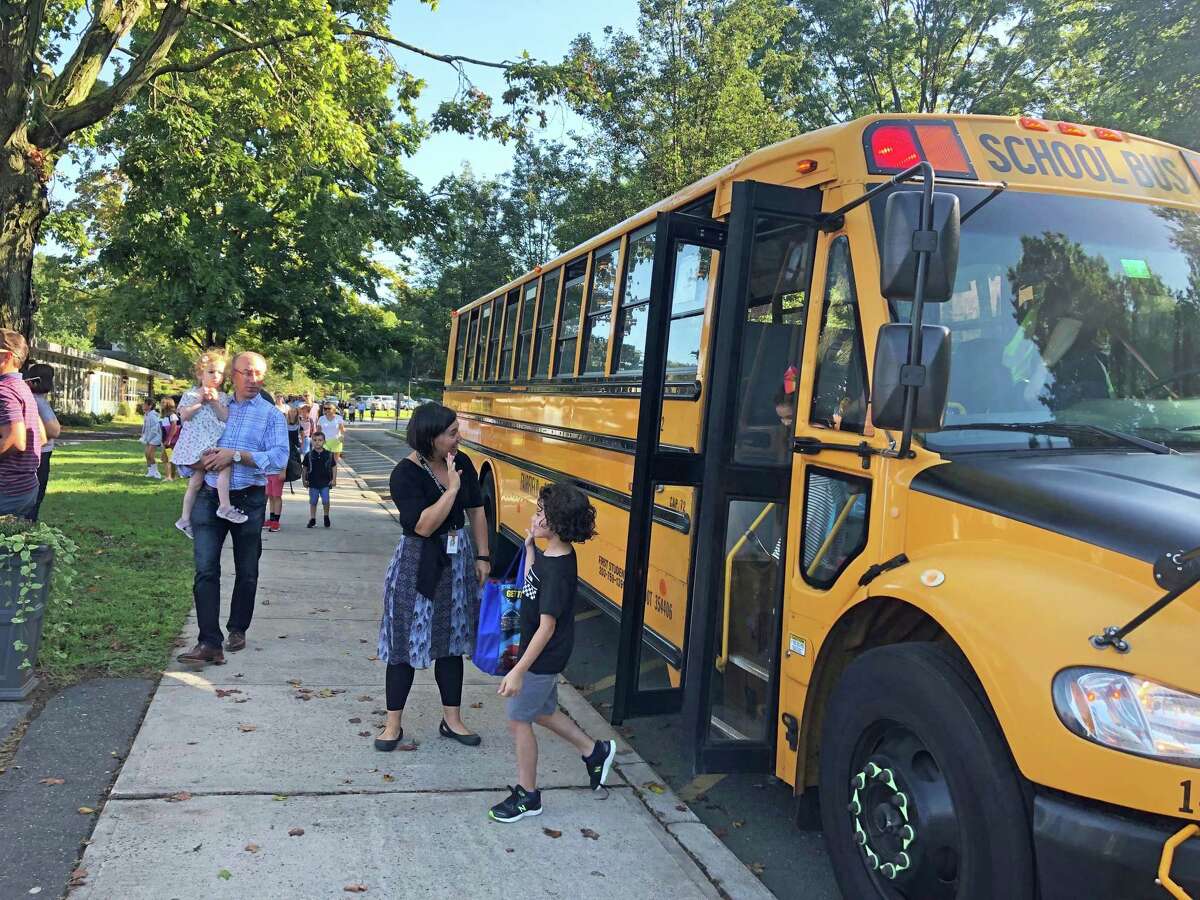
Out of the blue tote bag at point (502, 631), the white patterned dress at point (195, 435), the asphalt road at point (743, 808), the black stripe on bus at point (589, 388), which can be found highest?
the black stripe on bus at point (589, 388)

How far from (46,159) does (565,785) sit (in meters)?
9.39

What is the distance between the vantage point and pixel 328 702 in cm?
525

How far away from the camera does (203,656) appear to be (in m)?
5.71

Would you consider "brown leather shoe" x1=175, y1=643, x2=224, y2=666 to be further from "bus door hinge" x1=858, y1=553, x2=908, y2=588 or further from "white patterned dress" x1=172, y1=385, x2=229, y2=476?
"bus door hinge" x1=858, y1=553, x2=908, y2=588

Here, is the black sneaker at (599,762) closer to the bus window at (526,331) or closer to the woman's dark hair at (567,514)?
the woman's dark hair at (567,514)

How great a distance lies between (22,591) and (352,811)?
229cm

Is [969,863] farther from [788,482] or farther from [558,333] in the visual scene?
[558,333]

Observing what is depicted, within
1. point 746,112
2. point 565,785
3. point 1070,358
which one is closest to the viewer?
point 1070,358

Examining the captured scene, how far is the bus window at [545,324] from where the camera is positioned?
24.1 feet

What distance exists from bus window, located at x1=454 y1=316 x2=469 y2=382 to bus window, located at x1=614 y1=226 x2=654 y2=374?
5.80 m

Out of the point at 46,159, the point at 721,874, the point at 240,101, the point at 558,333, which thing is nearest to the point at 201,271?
the point at 240,101

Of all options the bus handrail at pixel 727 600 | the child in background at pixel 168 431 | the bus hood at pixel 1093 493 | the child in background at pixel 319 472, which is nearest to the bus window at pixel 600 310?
the bus handrail at pixel 727 600

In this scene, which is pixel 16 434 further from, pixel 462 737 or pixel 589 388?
pixel 589 388

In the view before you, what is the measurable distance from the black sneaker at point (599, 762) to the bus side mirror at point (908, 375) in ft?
7.00
